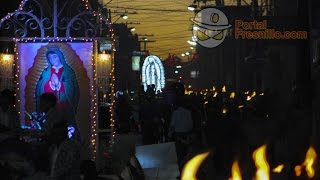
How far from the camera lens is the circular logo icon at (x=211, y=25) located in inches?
899

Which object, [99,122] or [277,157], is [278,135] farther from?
[99,122]

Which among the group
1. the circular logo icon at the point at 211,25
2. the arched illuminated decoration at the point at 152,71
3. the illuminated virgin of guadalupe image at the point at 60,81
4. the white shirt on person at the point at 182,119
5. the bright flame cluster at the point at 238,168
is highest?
the circular logo icon at the point at 211,25

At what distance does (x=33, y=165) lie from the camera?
9.09 metres

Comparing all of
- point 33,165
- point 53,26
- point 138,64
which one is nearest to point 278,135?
point 53,26

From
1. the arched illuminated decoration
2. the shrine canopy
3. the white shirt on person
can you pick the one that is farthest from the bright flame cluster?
the arched illuminated decoration

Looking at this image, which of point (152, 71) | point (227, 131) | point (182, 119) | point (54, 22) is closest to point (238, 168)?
point (182, 119)

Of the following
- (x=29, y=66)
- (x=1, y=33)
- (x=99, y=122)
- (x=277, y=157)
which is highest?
(x=1, y=33)

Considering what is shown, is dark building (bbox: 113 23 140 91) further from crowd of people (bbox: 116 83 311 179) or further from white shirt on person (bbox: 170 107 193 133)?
white shirt on person (bbox: 170 107 193 133)

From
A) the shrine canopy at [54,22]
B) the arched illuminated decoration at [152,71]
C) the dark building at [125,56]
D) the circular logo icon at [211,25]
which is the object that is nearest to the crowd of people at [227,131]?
the shrine canopy at [54,22]

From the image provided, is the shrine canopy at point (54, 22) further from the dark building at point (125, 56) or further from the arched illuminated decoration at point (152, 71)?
the dark building at point (125, 56)

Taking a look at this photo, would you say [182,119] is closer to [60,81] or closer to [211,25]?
[60,81]

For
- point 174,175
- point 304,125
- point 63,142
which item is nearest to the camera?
point 63,142

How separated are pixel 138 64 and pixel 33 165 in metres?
69.2

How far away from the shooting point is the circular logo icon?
22.8 m
